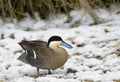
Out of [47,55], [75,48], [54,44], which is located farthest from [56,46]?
[75,48]

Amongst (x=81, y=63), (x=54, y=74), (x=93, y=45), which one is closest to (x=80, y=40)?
(x=93, y=45)

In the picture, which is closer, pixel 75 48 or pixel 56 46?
pixel 56 46

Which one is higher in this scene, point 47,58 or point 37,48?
point 37,48

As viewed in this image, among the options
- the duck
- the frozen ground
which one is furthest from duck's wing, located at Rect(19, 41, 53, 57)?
the frozen ground

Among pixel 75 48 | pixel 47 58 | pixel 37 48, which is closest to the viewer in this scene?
pixel 47 58

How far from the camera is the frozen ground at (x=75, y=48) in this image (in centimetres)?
491

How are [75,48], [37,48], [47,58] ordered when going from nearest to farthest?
[47,58], [37,48], [75,48]

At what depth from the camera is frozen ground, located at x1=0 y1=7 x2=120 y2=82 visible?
491 cm

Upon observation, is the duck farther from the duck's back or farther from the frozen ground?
the frozen ground

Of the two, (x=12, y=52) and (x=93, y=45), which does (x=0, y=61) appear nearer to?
(x=12, y=52)

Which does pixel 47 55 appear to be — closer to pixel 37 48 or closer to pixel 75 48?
pixel 37 48

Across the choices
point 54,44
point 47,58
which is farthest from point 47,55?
point 54,44

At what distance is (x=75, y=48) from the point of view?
618 centimetres

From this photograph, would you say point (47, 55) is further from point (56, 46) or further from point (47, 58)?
point (56, 46)
